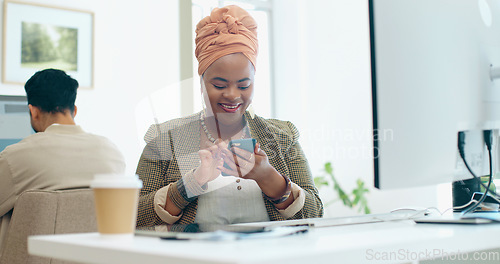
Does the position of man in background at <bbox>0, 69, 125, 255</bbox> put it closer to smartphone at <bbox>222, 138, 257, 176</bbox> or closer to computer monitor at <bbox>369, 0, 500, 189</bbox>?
smartphone at <bbox>222, 138, 257, 176</bbox>

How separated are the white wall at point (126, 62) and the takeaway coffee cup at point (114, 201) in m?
2.38

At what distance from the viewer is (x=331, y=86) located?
12.1ft

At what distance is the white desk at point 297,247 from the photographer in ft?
1.50

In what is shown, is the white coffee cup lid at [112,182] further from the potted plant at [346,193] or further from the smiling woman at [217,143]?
the potted plant at [346,193]

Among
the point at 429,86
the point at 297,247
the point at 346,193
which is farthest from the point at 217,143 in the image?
the point at 346,193

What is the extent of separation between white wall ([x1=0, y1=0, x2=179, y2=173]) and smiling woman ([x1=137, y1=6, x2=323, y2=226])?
5.74ft

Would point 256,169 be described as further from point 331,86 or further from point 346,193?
point 331,86

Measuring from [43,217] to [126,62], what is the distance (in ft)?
6.53

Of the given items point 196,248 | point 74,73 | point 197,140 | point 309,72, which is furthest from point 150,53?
point 196,248

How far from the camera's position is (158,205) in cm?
116

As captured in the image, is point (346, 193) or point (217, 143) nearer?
point (217, 143)

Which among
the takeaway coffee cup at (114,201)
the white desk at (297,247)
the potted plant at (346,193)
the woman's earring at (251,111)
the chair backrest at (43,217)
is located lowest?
the potted plant at (346,193)

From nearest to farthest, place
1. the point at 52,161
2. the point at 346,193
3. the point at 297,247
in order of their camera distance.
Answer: the point at 297,247
the point at 52,161
the point at 346,193

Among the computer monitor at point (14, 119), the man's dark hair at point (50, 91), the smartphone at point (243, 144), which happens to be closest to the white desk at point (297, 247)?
the smartphone at point (243, 144)
